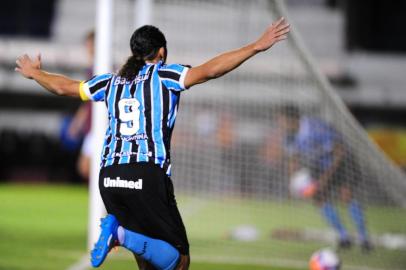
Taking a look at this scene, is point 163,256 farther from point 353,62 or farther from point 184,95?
point 353,62

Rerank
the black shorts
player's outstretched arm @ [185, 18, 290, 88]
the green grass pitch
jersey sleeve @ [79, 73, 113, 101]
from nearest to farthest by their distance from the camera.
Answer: player's outstretched arm @ [185, 18, 290, 88] < the black shorts < jersey sleeve @ [79, 73, 113, 101] < the green grass pitch

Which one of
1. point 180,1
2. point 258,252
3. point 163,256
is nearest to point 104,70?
point 180,1

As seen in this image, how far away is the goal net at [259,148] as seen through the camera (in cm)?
958

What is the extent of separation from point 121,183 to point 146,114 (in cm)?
40

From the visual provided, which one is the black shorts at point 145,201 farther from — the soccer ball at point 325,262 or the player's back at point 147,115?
the soccer ball at point 325,262

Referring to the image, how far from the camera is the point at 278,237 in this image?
11453 mm

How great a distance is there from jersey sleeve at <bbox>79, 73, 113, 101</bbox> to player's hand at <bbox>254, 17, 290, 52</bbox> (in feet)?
3.11

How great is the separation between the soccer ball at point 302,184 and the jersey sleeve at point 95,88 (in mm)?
5107

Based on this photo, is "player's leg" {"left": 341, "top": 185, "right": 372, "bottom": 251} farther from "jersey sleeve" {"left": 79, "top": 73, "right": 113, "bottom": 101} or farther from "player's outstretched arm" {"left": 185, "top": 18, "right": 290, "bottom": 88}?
"player's outstretched arm" {"left": 185, "top": 18, "right": 290, "bottom": 88}

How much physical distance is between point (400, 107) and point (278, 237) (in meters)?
13.2

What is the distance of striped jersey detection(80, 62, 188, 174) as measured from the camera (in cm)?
543

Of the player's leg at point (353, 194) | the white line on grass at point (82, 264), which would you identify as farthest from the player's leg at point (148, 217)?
the player's leg at point (353, 194)

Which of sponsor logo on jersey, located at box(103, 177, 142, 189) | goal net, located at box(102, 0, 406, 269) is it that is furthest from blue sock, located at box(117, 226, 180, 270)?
goal net, located at box(102, 0, 406, 269)

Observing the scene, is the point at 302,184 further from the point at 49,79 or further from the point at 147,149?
the point at 147,149
